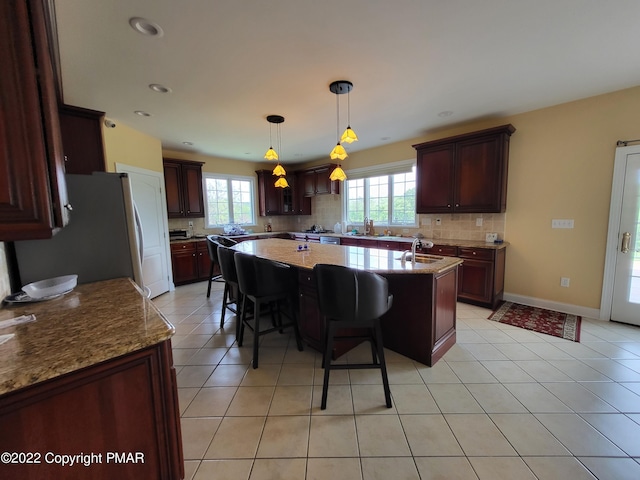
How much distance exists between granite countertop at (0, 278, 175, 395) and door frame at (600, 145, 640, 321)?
174 inches

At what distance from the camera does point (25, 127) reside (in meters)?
0.86

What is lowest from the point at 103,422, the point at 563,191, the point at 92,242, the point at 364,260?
the point at 103,422

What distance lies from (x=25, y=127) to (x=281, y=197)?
18.8 feet

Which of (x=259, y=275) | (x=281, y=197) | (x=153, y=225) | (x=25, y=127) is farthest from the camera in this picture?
(x=281, y=197)

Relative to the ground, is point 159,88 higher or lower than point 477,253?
higher

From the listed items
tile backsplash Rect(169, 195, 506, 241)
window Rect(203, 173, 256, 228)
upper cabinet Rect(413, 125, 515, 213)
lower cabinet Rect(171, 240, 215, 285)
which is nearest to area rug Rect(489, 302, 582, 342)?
tile backsplash Rect(169, 195, 506, 241)

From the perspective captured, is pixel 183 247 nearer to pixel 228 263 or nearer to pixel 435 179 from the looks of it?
pixel 228 263

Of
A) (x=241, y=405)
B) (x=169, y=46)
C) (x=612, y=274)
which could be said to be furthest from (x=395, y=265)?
(x=612, y=274)

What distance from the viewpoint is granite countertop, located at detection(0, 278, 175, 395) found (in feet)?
2.64

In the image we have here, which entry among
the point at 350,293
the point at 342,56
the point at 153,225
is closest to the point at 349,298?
the point at 350,293

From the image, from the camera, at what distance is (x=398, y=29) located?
5.90 feet

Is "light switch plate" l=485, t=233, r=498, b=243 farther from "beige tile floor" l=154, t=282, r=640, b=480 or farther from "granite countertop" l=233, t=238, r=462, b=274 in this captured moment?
"granite countertop" l=233, t=238, r=462, b=274

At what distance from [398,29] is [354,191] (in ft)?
12.7

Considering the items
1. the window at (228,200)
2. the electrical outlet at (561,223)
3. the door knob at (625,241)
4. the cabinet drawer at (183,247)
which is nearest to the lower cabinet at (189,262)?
the cabinet drawer at (183,247)
